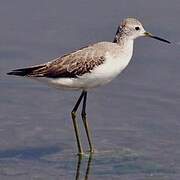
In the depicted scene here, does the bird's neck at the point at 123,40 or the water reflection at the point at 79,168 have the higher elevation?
the bird's neck at the point at 123,40

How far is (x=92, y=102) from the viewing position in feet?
Answer: 39.7

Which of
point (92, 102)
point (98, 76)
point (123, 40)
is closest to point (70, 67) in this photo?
point (98, 76)

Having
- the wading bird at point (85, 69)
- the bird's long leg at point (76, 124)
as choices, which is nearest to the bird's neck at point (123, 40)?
the wading bird at point (85, 69)

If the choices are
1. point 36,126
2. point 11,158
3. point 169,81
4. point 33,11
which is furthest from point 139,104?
point 33,11

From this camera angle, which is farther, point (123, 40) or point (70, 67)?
point (123, 40)

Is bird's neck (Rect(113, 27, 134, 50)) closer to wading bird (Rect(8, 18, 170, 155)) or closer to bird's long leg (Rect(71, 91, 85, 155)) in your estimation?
wading bird (Rect(8, 18, 170, 155))

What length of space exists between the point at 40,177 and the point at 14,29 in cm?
453

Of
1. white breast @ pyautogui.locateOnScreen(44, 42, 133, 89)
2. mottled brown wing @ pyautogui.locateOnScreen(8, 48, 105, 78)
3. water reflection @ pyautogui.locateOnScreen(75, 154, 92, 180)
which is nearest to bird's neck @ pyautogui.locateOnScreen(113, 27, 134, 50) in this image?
white breast @ pyautogui.locateOnScreen(44, 42, 133, 89)

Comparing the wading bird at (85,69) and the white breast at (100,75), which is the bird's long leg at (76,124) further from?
the white breast at (100,75)

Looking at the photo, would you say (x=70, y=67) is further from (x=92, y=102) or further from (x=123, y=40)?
(x=92, y=102)

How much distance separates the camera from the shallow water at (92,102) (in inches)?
408

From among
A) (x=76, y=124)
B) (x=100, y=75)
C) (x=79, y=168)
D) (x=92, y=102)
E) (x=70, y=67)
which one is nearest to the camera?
(x=79, y=168)

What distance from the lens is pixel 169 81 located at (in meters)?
12.5

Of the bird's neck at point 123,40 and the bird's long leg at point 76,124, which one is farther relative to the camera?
the bird's neck at point 123,40
